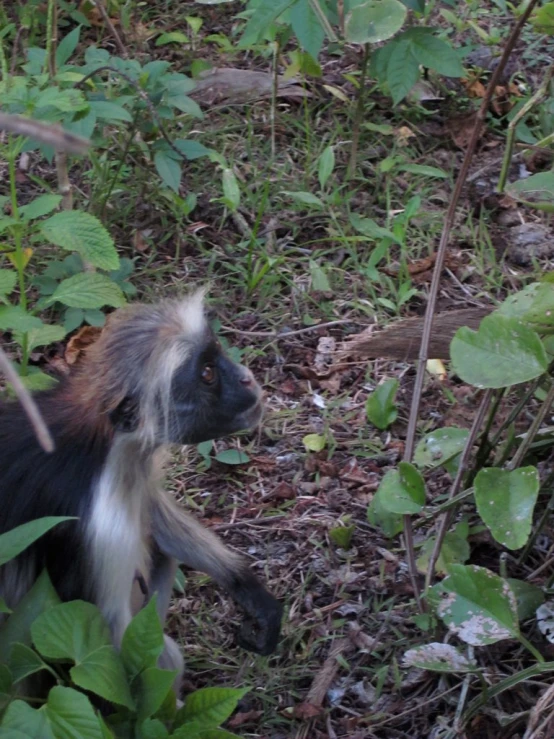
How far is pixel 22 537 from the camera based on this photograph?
269 centimetres

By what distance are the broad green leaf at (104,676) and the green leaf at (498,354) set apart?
47.9 inches

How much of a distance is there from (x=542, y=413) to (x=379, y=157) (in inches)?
119

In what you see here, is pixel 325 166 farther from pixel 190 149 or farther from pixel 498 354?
pixel 498 354

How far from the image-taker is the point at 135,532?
10.9ft

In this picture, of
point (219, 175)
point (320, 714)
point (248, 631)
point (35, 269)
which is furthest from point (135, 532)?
point (219, 175)

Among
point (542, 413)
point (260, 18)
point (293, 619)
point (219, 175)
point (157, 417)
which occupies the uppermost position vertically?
point (260, 18)

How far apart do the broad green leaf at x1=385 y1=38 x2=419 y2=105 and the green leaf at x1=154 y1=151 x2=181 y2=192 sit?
3.72 ft

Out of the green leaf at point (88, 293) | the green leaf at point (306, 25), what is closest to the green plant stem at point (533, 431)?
the green leaf at point (88, 293)

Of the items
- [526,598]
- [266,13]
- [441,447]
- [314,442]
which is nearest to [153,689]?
[526,598]

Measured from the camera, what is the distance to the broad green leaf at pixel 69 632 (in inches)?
102

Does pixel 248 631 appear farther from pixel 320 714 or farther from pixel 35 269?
pixel 35 269

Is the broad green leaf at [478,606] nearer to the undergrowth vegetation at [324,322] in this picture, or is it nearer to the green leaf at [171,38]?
the undergrowth vegetation at [324,322]

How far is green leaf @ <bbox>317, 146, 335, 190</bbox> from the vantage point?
5.48 meters

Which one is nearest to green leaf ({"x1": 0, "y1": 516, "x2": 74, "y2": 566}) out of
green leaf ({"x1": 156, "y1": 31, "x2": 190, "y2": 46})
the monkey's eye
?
the monkey's eye
